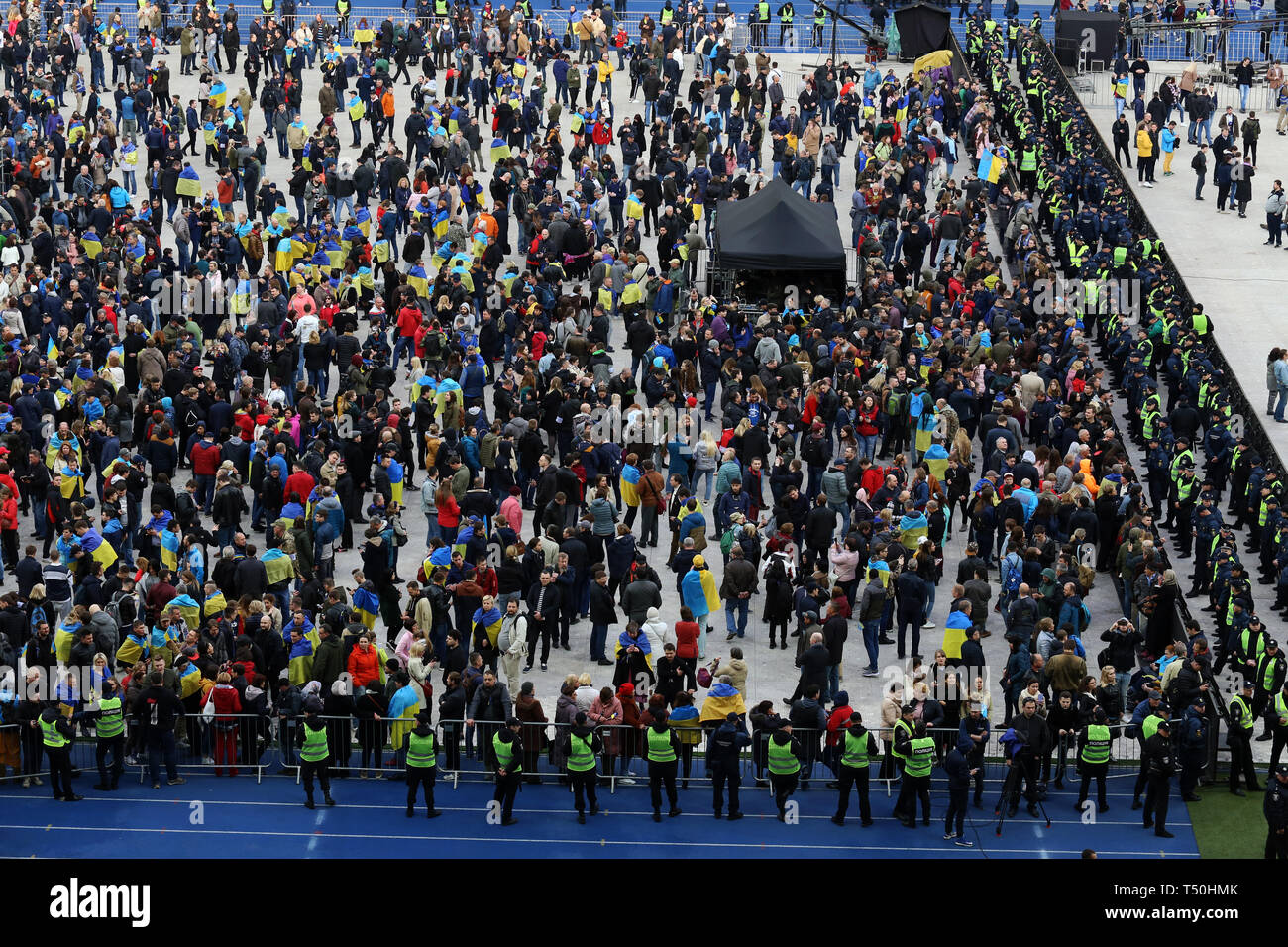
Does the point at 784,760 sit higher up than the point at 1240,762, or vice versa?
the point at 784,760

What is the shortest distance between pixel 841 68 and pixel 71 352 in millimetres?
20013

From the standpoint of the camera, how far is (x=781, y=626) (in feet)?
72.3

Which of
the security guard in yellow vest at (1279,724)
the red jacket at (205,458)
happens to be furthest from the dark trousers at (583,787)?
the red jacket at (205,458)

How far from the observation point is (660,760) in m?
18.5

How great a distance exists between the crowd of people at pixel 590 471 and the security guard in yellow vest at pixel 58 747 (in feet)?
0.14

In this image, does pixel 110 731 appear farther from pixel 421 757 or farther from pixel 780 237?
pixel 780 237

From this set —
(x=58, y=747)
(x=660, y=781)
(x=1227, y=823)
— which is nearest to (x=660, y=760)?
(x=660, y=781)

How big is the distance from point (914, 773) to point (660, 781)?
7.53 feet

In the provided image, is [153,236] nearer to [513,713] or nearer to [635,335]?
[635,335]

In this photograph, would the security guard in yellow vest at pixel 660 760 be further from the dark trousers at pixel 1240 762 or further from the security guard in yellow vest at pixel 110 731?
the dark trousers at pixel 1240 762

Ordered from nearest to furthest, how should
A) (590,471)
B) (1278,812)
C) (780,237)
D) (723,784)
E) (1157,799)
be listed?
1. (1278,812)
2. (1157,799)
3. (723,784)
4. (590,471)
5. (780,237)

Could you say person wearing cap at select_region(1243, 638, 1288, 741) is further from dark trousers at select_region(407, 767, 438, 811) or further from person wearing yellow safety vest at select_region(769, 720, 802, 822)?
dark trousers at select_region(407, 767, 438, 811)

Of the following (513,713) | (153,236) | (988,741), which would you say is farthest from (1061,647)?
(153,236)

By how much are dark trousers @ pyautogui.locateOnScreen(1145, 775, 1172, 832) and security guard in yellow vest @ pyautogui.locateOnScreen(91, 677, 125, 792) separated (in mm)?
9367
